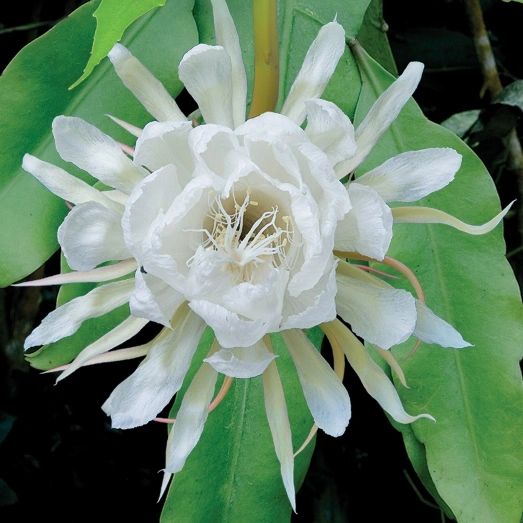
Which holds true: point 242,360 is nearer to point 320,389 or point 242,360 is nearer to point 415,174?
point 320,389

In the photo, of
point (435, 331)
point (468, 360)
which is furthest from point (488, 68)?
point (435, 331)

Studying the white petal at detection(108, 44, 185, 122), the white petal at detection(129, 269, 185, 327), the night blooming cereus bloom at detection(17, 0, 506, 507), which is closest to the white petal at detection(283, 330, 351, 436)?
the night blooming cereus bloom at detection(17, 0, 506, 507)

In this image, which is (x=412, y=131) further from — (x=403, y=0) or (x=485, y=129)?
(x=403, y=0)

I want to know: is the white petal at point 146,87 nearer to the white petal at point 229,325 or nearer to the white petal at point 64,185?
the white petal at point 64,185

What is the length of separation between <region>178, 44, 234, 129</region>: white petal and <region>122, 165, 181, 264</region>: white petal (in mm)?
89

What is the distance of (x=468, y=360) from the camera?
847mm

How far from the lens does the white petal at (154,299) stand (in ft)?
1.86

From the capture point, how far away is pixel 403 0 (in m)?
1.31

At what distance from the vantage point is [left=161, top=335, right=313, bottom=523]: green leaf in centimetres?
85

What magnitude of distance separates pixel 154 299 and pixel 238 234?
4.4 inches

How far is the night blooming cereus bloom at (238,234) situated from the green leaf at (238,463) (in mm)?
202

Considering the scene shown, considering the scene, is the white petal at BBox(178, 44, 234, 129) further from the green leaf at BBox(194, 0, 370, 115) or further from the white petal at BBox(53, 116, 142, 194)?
the green leaf at BBox(194, 0, 370, 115)

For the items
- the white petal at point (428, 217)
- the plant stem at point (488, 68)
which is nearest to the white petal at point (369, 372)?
the white petal at point (428, 217)

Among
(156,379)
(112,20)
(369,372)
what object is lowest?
(369,372)
